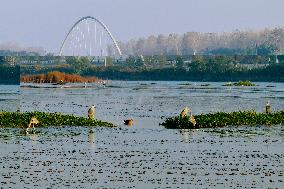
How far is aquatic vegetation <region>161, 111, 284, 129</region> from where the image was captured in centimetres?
5212

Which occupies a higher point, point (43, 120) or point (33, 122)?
point (33, 122)

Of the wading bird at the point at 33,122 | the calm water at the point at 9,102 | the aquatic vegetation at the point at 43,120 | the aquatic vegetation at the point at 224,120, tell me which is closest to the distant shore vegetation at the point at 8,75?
the calm water at the point at 9,102

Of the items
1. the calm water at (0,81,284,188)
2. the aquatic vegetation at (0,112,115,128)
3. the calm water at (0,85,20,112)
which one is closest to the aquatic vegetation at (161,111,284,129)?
the calm water at (0,81,284,188)

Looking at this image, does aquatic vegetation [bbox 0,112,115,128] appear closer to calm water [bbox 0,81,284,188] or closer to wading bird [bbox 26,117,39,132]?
wading bird [bbox 26,117,39,132]

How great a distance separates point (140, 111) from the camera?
73.2m

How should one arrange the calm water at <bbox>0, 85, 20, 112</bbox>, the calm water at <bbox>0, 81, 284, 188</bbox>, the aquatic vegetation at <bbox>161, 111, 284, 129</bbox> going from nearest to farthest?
the calm water at <bbox>0, 81, 284, 188</bbox>
the aquatic vegetation at <bbox>161, 111, 284, 129</bbox>
the calm water at <bbox>0, 85, 20, 112</bbox>

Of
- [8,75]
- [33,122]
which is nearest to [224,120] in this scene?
[33,122]

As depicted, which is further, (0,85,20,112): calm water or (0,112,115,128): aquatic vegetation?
(0,85,20,112): calm water

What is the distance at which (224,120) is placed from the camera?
53.8 m

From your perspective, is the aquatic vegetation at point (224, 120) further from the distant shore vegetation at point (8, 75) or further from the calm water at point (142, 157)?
the distant shore vegetation at point (8, 75)

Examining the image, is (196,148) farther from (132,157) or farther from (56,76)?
(56,76)

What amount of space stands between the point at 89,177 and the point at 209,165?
6413mm

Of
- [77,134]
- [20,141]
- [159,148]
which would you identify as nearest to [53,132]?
[77,134]

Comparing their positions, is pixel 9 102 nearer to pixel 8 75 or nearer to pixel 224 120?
pixel 224 120
